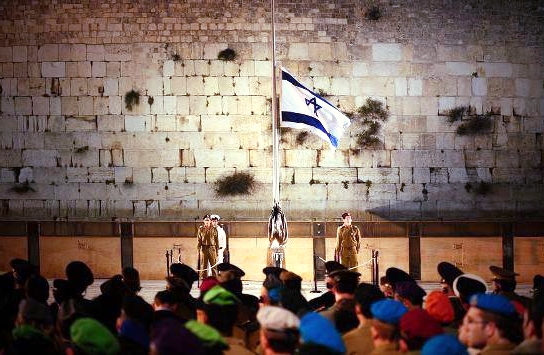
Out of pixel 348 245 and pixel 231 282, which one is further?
pixel 348 245

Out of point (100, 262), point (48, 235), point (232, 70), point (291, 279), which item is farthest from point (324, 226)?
point (291, 279)

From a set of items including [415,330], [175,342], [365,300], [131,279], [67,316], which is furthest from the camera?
[131,279]

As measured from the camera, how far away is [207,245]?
49.8 feet

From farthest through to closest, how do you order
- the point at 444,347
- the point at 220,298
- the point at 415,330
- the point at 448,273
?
the point at 448,273 < the point at 220,298 < the point at 415,330 < the point at 444,347

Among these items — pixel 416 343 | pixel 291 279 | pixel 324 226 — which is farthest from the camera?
pixel 324 226

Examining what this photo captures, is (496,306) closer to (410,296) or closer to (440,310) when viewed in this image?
(440,310)

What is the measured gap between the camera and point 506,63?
655 inches

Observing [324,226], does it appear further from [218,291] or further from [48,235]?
[218,291]

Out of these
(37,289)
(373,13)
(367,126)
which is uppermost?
(373,13)

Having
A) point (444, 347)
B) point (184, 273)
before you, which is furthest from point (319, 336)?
point (184, 273)

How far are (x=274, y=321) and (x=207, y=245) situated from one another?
33.8ft

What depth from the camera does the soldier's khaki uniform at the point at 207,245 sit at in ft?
49.7

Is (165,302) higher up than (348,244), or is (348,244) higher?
(165,302)

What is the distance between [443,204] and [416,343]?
11.7 meters
